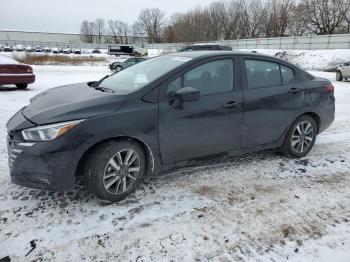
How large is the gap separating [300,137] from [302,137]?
44 mm

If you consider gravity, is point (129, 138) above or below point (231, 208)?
above

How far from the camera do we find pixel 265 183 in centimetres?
388

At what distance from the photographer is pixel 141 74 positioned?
154 inches

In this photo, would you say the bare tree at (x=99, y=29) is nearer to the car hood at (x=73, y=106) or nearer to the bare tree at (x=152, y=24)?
the bare tree at (x=152, y=24)

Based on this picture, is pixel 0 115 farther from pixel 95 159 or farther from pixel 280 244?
pixel 280 244

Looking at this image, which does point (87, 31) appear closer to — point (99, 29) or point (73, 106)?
point (99, 29)

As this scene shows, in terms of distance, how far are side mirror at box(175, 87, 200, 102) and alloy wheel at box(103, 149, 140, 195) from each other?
0.79 m

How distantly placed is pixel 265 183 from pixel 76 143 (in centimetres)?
239

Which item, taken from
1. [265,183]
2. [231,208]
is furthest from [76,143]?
[265,183]

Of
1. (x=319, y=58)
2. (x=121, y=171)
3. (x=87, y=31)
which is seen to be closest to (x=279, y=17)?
(x=319, y=58)

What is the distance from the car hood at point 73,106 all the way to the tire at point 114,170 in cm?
38

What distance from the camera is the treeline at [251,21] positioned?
5516 centimetres

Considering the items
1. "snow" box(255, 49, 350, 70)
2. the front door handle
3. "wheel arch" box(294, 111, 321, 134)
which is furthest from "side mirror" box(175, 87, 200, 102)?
"snow" box(255, 49, 350, 70)

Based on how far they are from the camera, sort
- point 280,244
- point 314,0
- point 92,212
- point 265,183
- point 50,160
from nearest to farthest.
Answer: point 280,244
point 50,160
point 92,212
point 265,183
point 314,0
